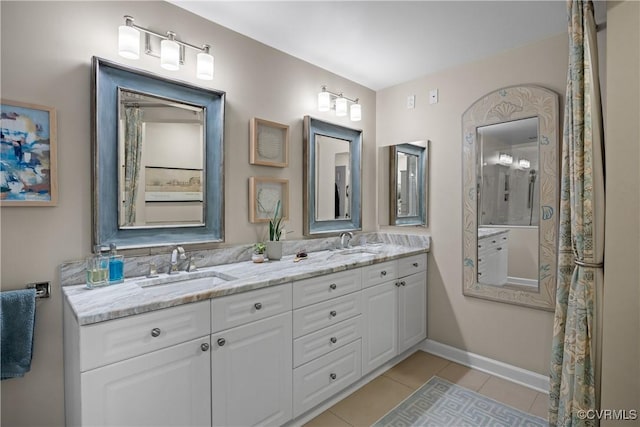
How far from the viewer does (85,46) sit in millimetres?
1574

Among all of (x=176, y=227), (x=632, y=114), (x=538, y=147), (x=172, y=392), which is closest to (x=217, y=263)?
(x=176, y=227)

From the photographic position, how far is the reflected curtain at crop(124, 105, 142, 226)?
1.69m

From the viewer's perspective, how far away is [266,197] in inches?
90.7

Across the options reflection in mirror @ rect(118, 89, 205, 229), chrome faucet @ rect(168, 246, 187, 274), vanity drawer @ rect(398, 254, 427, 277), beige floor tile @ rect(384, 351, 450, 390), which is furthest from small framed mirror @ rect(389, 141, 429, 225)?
chrome faucet @ rect(168, 246, 187, 274)

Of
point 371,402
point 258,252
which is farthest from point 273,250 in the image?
point 371,402

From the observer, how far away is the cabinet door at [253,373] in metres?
1.48

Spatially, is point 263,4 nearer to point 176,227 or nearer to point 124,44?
point 124,44

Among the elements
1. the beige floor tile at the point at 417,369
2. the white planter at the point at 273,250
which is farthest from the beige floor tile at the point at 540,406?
the white planter at the point at 273,250

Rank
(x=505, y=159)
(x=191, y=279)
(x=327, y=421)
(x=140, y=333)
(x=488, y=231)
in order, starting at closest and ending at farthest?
1. (x=140, y=333)
2. (x=191, y=279)
3. (x=327, y=421)
4. (x=505, y=159)
5. (x=488, y=231)

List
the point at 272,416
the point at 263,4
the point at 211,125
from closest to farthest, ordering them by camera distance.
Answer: the point at 272,416
the point at 263,4
the point at 211,125

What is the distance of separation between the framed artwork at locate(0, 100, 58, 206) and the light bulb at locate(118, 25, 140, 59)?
43 centimetres

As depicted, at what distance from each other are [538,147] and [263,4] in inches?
79.5

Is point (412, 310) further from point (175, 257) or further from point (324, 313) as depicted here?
point (175, 257)

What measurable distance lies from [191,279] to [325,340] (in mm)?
853
